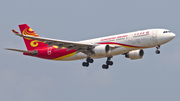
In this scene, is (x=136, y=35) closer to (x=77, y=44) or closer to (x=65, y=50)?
(x=77, y=44)

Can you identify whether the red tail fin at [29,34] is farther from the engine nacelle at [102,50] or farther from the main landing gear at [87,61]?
the engine nacelle at [102,50]

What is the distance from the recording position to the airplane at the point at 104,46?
54.7 meters

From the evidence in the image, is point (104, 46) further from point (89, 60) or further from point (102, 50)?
point (89, 60)

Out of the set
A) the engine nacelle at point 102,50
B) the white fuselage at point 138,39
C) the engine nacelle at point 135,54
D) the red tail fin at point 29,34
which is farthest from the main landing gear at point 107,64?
the red tail fin at point 29,34

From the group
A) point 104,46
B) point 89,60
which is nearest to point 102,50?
point 104,46

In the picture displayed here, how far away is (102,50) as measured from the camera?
55969 mm

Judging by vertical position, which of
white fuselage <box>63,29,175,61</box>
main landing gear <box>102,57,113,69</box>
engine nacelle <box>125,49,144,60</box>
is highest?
white fuselage <box>63,29,175,61</box>

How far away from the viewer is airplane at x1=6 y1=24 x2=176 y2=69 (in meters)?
54.7

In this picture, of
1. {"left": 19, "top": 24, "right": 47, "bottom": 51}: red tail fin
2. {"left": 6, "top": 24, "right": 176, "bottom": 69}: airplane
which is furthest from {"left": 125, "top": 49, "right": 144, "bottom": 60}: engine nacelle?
{"left": 19, "top": 24, "right": 47, "bottom": 51}: red tail fin

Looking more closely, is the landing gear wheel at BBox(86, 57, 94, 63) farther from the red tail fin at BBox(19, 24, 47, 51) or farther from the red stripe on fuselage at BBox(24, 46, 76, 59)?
the red tail fin at BBox(19, 24, 47, 51)

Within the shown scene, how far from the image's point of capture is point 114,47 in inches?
2243

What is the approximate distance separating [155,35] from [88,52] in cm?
1145

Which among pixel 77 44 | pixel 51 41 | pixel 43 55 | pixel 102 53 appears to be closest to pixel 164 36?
pixel 102 53

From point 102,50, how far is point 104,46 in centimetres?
77
